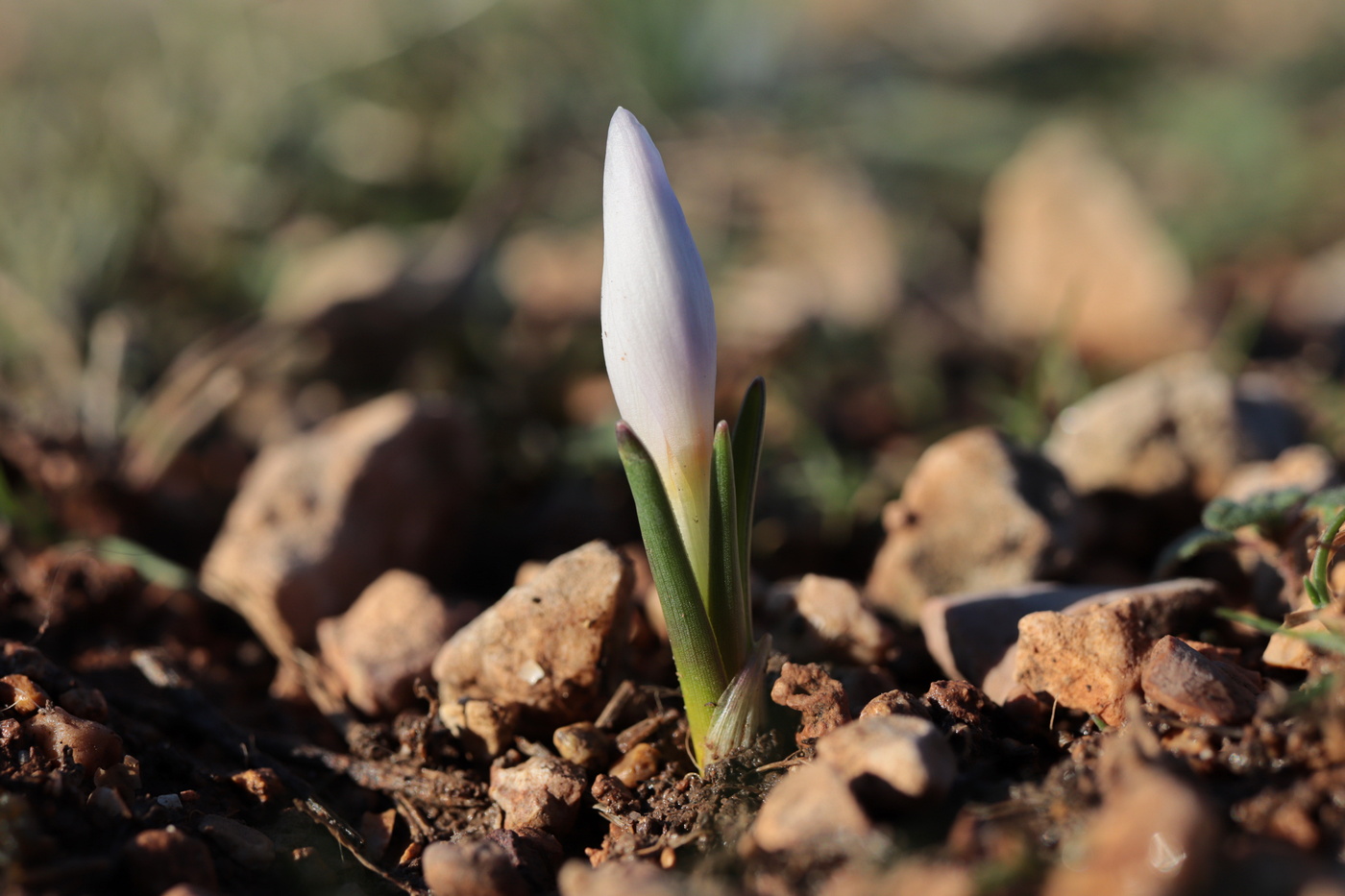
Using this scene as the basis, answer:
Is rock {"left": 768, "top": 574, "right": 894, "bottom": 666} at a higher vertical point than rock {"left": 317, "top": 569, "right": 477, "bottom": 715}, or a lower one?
lower

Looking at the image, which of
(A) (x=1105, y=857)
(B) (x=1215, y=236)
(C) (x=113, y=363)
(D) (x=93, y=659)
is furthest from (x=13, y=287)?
(B) (x=1215, y=236)

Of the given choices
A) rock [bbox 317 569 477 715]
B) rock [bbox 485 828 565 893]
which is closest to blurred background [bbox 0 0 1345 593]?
rock [bbox 317 569 477 715]

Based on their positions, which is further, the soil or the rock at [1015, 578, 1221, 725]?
the rock at [1015, 578, 1221, 725]

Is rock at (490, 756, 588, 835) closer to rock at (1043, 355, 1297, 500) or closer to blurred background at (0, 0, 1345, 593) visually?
blurred background at (0, 0, 1345, 593)

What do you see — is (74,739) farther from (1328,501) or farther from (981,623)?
(1328,501)

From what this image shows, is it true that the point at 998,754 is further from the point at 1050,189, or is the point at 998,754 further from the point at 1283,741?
the point at 1050,189

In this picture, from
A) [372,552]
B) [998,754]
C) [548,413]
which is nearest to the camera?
[998,754]
